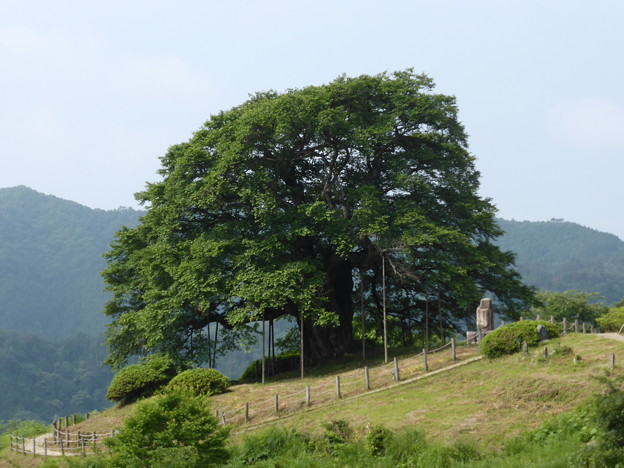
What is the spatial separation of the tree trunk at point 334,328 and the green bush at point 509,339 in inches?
477

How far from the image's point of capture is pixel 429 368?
3120cm

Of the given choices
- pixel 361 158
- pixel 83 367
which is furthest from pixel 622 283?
pixel 361 158

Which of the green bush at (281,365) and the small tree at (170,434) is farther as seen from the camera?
the green bush at (281,365)

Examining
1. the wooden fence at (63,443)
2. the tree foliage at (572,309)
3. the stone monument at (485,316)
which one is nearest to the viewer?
the wooden fence at (63,443)

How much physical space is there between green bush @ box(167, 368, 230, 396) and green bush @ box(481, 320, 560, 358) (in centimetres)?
1334

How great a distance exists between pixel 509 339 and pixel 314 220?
11.9 m

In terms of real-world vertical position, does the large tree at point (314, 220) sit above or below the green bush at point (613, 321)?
above

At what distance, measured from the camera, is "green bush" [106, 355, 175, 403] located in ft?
124

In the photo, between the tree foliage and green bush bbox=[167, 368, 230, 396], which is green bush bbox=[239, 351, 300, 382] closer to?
green bush bbox=[167, 368, 230, 396]

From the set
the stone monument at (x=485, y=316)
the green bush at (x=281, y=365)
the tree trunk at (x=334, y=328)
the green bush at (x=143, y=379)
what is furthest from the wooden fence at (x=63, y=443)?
the stone monument at (x=485, y=316)

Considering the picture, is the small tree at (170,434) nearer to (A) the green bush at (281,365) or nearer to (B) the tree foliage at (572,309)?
(A) the green bush at (281,365)

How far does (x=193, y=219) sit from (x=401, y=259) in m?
12.4

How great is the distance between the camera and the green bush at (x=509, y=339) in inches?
1158

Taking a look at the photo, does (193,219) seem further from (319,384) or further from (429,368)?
(429,368)
